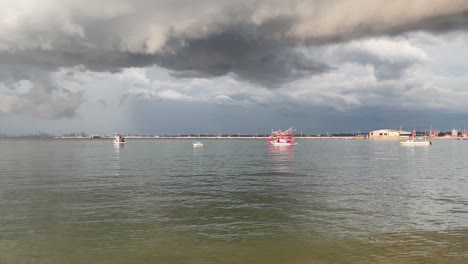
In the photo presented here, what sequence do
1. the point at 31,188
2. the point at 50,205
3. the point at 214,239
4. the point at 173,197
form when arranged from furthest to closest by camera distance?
the point at 31,188 → the point at 173,197 → the point at 50,205 → the point at 214,239

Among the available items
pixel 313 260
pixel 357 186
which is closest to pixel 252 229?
pixel 313 260

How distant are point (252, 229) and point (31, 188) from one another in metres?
34.1

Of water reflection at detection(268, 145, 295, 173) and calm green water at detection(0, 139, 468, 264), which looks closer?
calm green water at detection(0, 139, 468, 264)

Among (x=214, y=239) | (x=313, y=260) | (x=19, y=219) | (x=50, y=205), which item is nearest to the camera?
(x=313, y=260)

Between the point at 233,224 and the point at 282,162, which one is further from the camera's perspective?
the point at 282,162

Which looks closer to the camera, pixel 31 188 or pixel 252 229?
pixel 252 229

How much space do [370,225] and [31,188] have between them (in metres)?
40.9

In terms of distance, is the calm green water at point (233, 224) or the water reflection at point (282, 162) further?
the water reflection at point (282, 162)

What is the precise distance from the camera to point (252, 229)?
26.3 meters

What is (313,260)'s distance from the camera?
19984 millimetres

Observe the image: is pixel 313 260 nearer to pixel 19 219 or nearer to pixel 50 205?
pixel 19 219

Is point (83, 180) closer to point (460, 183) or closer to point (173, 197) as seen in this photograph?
point (173, 197)

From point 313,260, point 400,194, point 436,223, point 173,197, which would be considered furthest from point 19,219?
point 400,194

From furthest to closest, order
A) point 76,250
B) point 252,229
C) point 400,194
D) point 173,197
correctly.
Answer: point 400,194 < point 173,197 < point 252,229 < point 76,250
